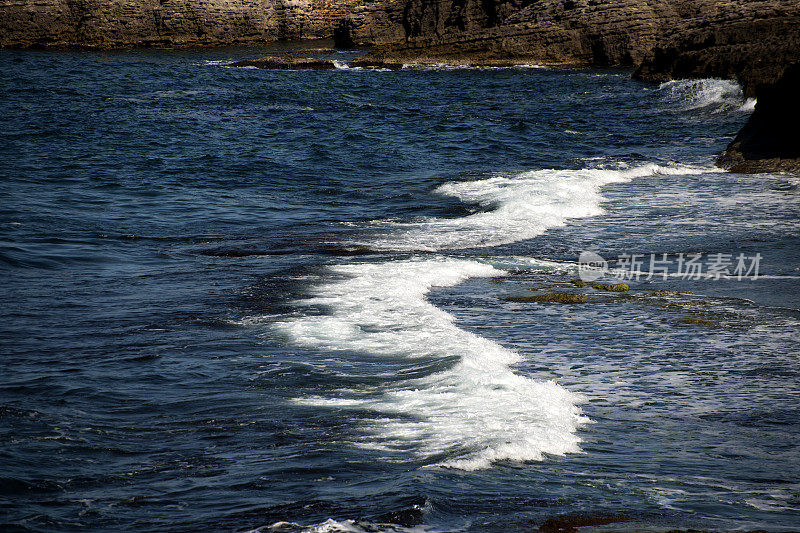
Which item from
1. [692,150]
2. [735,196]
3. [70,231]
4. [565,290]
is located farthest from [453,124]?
[565,290]

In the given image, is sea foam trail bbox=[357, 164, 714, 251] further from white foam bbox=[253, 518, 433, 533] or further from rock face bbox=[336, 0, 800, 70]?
rock face bbox=[336, 0, 800, 70]

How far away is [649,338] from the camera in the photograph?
270 inches

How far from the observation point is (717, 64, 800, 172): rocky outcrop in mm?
14630

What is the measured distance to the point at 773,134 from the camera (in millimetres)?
15562

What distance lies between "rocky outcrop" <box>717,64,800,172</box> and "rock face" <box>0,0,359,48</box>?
49150 mm

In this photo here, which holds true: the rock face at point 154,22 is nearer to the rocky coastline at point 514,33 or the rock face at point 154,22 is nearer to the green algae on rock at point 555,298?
the rocky coastline at point 514,33

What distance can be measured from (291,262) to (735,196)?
7662 millimetres

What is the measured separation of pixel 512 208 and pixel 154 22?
170 feet

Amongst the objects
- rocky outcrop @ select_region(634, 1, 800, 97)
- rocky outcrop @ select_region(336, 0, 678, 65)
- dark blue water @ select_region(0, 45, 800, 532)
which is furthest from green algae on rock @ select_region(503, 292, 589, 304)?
rocky outcrop @ select_region(336, 0, 678, 65)

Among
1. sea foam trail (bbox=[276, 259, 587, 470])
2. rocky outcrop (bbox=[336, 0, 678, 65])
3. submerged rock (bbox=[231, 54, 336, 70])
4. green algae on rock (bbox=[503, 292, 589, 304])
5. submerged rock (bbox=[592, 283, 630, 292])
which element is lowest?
sea foam trail (bbox=[276, 259, 587, 470])

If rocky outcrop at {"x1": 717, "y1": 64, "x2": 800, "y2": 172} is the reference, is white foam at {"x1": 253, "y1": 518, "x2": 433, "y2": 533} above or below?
below

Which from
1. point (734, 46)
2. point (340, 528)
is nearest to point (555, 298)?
point (340, 528)

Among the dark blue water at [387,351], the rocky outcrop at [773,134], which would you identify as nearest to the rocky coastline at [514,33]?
the rocky outcrop at [773,134]

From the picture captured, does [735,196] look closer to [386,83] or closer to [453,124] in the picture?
[453,124]
